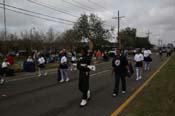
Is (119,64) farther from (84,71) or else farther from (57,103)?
(57,103)

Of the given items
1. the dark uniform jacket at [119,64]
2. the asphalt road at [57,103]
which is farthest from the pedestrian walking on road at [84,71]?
the dark uniform jacket at [119,64]

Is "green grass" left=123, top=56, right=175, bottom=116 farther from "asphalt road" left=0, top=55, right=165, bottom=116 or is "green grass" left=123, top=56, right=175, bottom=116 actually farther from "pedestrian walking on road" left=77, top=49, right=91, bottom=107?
"pedestrian walking on road" left=77, top=49, right=91, bottom=107

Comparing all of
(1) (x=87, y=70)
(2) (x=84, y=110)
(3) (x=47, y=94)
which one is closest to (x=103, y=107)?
(2) (x=84, y=110)

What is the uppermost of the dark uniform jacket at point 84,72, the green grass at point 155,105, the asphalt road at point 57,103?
the dark uniform jacket at point 84,72

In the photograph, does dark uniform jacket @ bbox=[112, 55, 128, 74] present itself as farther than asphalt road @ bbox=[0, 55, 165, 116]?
Yes

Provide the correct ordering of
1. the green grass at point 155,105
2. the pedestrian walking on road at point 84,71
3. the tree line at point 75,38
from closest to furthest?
the green grass at point 155,105, the pedestrian walking on road at point 84,71, the tree line at point 75,38

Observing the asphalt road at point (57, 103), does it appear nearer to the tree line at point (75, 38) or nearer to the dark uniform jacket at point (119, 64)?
the dark uniform jacket at point (119, 64)

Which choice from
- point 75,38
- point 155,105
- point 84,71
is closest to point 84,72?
point 84,71

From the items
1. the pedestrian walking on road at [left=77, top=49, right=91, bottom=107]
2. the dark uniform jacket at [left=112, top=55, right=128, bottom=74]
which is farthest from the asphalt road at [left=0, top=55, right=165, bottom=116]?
the dark uniform jacket at [left=112, top=55, right=128, bottom=74]

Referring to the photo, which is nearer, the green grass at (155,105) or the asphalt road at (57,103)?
the green grass at (155,105)

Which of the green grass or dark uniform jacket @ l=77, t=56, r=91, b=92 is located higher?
dark uniform jacket @ l=77, t=56, r=91, b=92

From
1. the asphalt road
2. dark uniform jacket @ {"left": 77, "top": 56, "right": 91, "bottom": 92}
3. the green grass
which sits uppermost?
dark uniform jacket @ {"left": 77, "top": 56, "right": 91, "bottom": 92}

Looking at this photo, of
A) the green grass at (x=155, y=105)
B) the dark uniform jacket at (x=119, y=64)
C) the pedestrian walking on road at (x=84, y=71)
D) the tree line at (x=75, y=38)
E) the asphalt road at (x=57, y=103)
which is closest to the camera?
the green grass at (x=155, y=105)

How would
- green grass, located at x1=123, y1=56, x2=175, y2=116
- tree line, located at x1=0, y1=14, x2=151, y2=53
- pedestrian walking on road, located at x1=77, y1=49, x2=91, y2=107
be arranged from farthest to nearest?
tree line, located at x1=0, y1=14, x2=151, y2=53 < pedestrian walking on road, located at x1=77, y1=49, x2=91, y2=107 < green grass, located at x1=123, y1=56, x2=175, y2=116
